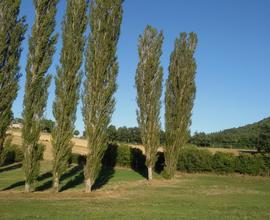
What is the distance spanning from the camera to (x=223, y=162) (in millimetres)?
34188

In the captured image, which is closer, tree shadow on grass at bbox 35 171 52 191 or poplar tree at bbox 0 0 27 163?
poplar tree at bbox 0 0 27 163

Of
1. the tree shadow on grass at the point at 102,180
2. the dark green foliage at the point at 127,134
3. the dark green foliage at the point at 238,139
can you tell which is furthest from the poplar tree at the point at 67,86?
the dark green foliage at the point at 127,134

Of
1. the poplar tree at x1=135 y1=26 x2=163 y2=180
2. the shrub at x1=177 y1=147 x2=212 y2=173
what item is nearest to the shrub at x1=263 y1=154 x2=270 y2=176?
the shrub at x1=177 y1=147 x2=212 y2=173

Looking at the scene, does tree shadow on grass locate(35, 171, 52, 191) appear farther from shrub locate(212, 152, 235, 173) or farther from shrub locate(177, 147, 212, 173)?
shrub locate(212, 152, 235, 173)

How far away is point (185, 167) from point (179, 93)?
31.3 ft

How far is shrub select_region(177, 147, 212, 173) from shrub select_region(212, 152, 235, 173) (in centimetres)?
68

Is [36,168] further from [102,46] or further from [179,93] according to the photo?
[179,93]

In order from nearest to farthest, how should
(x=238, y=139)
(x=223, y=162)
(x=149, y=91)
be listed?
(x=149, y=91)
(x=223, y=162)
(x=238, y=139)

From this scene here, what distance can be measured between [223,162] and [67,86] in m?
20.2

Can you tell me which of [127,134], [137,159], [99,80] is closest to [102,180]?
[99,80]

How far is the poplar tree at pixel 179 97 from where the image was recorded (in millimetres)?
30766

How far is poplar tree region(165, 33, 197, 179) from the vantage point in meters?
30.8

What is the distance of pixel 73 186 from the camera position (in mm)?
24000

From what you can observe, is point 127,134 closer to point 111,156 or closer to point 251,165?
point 111,156
